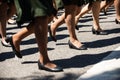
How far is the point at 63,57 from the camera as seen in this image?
547cm

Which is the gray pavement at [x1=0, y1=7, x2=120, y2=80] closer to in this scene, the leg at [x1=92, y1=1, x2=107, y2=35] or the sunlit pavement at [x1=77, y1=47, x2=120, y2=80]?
the sunlit pavement at [x1=77, y1=47, x2=120, y2=80]

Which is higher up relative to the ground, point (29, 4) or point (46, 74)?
point (29, 4)

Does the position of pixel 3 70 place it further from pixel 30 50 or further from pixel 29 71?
pixel 30 50

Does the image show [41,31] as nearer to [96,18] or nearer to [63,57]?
[63,57]

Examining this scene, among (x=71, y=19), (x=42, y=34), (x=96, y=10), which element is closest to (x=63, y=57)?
(x=71, y=19)

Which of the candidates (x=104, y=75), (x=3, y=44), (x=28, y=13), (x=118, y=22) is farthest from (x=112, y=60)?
(x=118, y=22)

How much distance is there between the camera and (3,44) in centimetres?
654

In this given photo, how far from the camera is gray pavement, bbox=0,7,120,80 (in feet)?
15.3

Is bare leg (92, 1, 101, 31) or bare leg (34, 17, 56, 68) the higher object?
bare leg (34, 17, 56, 68)

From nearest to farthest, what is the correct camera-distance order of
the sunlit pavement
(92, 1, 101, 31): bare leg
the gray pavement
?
1. the sunlit pavement
2. the gray pavement
3. (92, 1, 101, 31): bare leg

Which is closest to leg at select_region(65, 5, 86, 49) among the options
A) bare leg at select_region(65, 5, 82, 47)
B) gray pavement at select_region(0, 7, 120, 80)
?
bare leg at select_region(65, 5, 82, 47)

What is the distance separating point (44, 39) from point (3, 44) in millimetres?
1980

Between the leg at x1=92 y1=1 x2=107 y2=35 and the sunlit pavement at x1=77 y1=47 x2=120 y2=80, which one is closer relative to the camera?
the sunlit pavement at x1=77 y1=47 x2=120 y2=80

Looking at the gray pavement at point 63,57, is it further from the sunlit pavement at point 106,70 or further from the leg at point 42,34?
the leg at point 42,34
